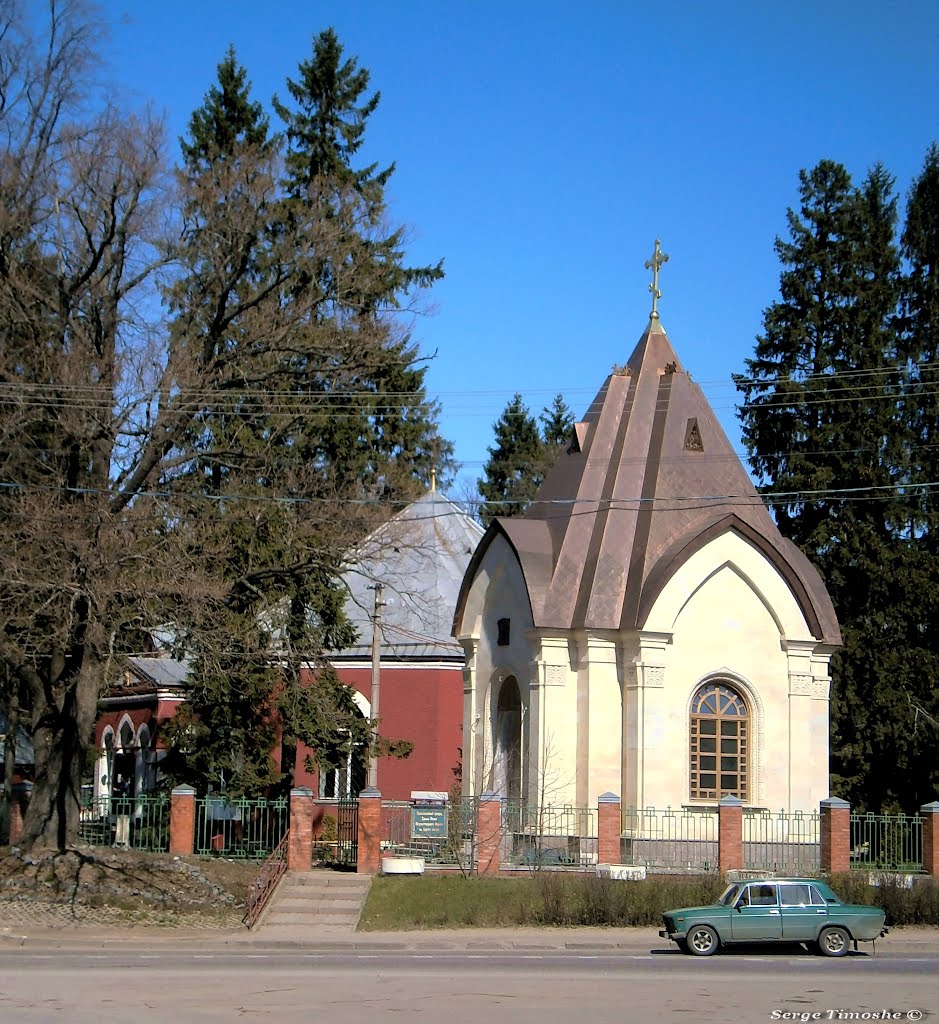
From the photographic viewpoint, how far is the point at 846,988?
14961mm

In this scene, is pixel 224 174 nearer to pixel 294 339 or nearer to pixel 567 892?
pixel 294 339

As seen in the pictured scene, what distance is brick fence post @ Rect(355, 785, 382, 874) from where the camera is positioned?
24.1 meters

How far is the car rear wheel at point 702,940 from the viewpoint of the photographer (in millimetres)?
18641

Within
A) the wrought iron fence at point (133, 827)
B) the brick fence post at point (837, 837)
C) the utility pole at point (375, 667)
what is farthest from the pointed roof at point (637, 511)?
the wrought iron fence at point (133, 827)

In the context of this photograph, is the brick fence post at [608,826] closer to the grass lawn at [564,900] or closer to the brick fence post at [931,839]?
the grass lawn at [564,900]

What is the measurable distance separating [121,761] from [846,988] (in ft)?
104

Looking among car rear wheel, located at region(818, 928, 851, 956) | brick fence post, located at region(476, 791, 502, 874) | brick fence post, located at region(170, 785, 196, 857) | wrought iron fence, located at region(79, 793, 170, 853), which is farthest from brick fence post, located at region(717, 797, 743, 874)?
wrought iron fence, located at region(79, 793, 170, 853)

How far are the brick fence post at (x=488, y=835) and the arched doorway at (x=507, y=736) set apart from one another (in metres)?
4.66

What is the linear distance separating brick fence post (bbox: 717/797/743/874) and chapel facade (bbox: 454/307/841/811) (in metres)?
1.71

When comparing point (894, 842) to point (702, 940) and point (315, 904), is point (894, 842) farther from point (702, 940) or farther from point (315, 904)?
point (315, 904)

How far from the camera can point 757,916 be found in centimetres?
1850

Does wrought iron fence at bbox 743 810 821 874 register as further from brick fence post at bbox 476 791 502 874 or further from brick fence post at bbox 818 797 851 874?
brick fence post at bbox 476 791 502 874

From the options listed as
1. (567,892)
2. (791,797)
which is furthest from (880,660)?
(567,892)

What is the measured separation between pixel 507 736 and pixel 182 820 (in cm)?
712
